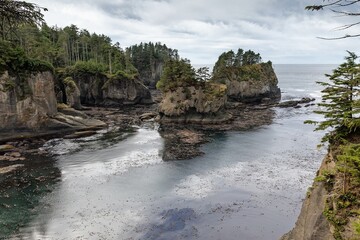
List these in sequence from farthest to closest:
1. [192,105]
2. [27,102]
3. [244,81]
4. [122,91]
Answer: [244,81] < [122,91] < [192,105] < [27,102]

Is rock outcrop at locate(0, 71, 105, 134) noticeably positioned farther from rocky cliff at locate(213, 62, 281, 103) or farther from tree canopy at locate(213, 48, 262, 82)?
tree canopy at locate(213, 48, 262, 82)

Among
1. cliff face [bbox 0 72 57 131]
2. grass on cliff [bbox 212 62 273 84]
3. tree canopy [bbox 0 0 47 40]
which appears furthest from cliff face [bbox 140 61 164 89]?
tree canopy [bbox 0 0 47 40]

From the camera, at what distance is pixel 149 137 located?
59531mm

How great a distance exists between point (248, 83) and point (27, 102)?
7596 cm

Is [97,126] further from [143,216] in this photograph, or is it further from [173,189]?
[143,216]

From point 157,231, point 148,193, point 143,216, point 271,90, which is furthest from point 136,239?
point 271,90

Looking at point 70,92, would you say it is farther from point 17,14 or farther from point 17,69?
point 17,14

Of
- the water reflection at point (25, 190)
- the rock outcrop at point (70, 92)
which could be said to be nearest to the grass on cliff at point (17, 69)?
the water reflection at point (25, 190)

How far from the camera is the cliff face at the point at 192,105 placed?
72.7 meters

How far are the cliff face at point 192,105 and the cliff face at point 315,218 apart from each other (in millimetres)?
55584

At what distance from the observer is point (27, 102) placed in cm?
5397

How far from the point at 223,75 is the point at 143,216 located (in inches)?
3404

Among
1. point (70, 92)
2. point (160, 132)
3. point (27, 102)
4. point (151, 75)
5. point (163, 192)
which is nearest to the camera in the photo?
point (163, 192)

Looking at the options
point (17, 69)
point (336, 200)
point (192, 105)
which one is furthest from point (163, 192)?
point (192, 105)
